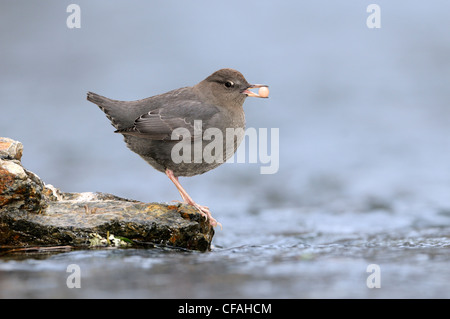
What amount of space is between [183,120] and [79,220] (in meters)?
1.49

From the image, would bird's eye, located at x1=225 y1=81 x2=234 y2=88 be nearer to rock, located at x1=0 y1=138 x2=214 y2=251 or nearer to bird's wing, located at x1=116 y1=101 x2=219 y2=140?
bird's wing, located at x1=116 y1=101 x2=219 y2=140

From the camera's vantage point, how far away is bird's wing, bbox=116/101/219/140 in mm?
5121

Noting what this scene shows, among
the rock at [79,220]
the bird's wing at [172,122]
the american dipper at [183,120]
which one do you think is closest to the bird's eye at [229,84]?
the american dipper at [183,120]

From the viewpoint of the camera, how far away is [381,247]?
4414 millimetres

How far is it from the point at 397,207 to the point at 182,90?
12.7ft

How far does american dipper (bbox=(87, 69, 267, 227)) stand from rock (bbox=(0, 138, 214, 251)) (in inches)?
19.7

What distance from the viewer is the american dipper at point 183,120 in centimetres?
510

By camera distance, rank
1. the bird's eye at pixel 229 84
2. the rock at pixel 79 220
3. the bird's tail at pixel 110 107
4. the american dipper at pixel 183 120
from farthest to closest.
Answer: the bird's eye at pixel 229 84
the bird's tail at pixel 110 107
the american dipper at pixel 183 120
the rock at pixel 79 220

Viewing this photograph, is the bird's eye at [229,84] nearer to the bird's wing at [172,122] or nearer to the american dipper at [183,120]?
the american dipper at [183,120]

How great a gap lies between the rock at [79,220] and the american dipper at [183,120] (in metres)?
0.50

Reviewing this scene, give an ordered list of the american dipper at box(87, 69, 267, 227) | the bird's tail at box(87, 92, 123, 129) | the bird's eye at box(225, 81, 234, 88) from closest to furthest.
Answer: the american dipper at box(87, 69, 267, 227) → the bird's tail at box(87, 92, 123, 129) → the bird's eye at box(225, 81, 234, 88)

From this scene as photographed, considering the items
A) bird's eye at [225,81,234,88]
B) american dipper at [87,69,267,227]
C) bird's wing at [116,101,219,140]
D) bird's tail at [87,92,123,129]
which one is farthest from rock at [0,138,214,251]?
bird's eye at [225,81,234,88]

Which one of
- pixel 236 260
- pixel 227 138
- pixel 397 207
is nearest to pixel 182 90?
pixel 227 138
